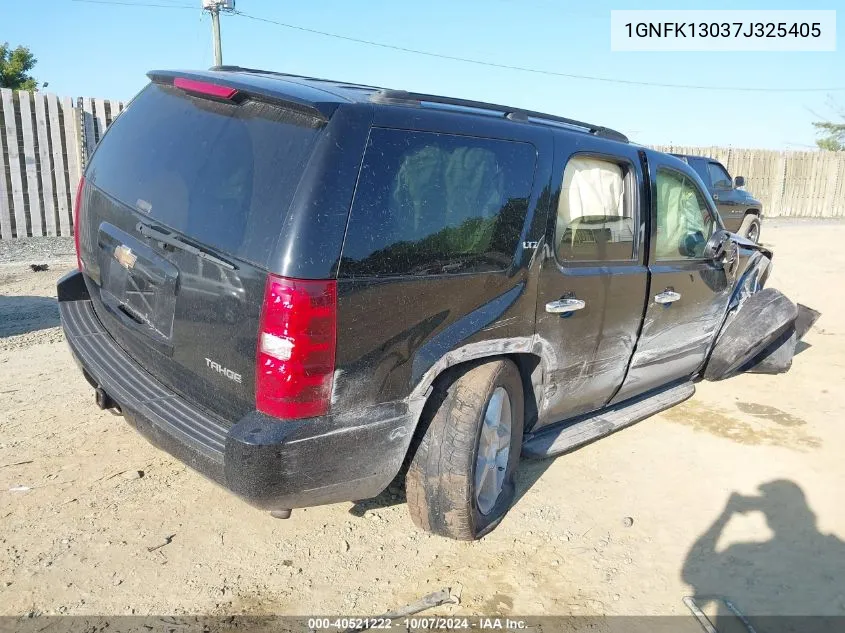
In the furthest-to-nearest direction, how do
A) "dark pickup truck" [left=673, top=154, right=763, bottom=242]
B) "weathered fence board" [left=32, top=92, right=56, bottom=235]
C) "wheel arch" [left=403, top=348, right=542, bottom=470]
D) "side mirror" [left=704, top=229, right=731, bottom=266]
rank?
"dark pickup truck" [left=673, top=154, right=763, bottom=242] < "weathered fence board" [left=32, top=92, right=56, bottom=235] < "side mirror" [left=704, top=229, right=731, bottom=266] < "wheel arch" [left=403, top=348, right=542, bottom=470]

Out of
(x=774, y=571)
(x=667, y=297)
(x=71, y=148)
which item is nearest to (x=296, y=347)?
(x=774, y=571)

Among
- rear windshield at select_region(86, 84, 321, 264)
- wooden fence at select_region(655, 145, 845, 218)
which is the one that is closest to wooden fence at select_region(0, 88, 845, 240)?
rear windshield at select_region(86, 84, 321, 264)

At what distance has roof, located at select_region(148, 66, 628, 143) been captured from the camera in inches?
100

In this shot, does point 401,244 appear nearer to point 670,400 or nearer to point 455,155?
point 455,155

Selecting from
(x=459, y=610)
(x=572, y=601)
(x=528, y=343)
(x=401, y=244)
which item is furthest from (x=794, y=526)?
(x=401, y=244)

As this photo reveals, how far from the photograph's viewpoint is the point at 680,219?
457 centimetres

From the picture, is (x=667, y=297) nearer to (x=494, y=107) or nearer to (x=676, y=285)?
(x=676, y=285)

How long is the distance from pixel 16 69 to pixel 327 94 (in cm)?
2350

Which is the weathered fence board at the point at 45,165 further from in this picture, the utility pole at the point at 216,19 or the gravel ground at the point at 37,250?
the utility pole at the point at 216,19

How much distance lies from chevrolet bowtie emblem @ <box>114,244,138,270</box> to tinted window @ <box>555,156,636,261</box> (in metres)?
2.00

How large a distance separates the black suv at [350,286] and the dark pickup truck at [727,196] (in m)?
10.0

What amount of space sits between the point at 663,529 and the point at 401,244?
2072 millimetres

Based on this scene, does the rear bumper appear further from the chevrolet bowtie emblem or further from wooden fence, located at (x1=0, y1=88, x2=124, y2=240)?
wooden fence, located at (x1=0, y1=88, x2=124, y2=240)

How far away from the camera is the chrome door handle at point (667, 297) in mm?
4195
